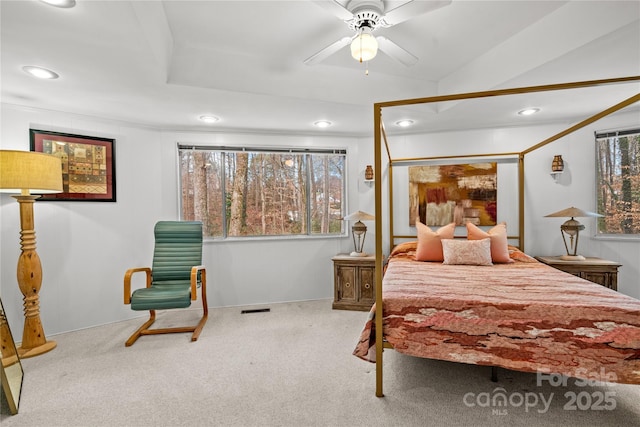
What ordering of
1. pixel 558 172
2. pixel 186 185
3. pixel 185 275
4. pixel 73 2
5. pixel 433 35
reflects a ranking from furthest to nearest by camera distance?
pixel 186 185 < pixel 558 172 < pixel 185 275 < pixel 433 35 < pixel 73 2

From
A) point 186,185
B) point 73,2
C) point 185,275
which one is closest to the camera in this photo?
point 73,2

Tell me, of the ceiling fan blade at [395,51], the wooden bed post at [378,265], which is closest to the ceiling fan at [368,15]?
the ceiling fan blade at [395,51]

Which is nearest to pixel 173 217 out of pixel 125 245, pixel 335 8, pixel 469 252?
pixel 125 245

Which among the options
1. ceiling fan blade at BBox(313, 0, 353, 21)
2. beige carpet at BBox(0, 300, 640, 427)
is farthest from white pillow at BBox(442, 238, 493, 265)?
ceiling fan blade at BBox(313, 0, 353, 21)

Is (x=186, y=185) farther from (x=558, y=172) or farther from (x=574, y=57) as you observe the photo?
(x=558, y=172)

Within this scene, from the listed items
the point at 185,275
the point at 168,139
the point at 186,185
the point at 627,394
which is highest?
the point at 168,139

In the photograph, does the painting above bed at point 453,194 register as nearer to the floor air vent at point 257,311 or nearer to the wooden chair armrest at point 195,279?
the floor air vent at point 257,311

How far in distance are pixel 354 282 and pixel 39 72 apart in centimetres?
348

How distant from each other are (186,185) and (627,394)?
14.5 feet

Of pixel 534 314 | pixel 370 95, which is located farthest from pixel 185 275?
pixel 534 314

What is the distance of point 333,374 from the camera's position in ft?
7.12

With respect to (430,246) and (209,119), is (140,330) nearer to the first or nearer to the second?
(209,119)

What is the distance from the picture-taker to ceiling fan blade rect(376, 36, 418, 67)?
1.86 metres

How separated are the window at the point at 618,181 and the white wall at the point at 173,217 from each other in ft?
0.31
